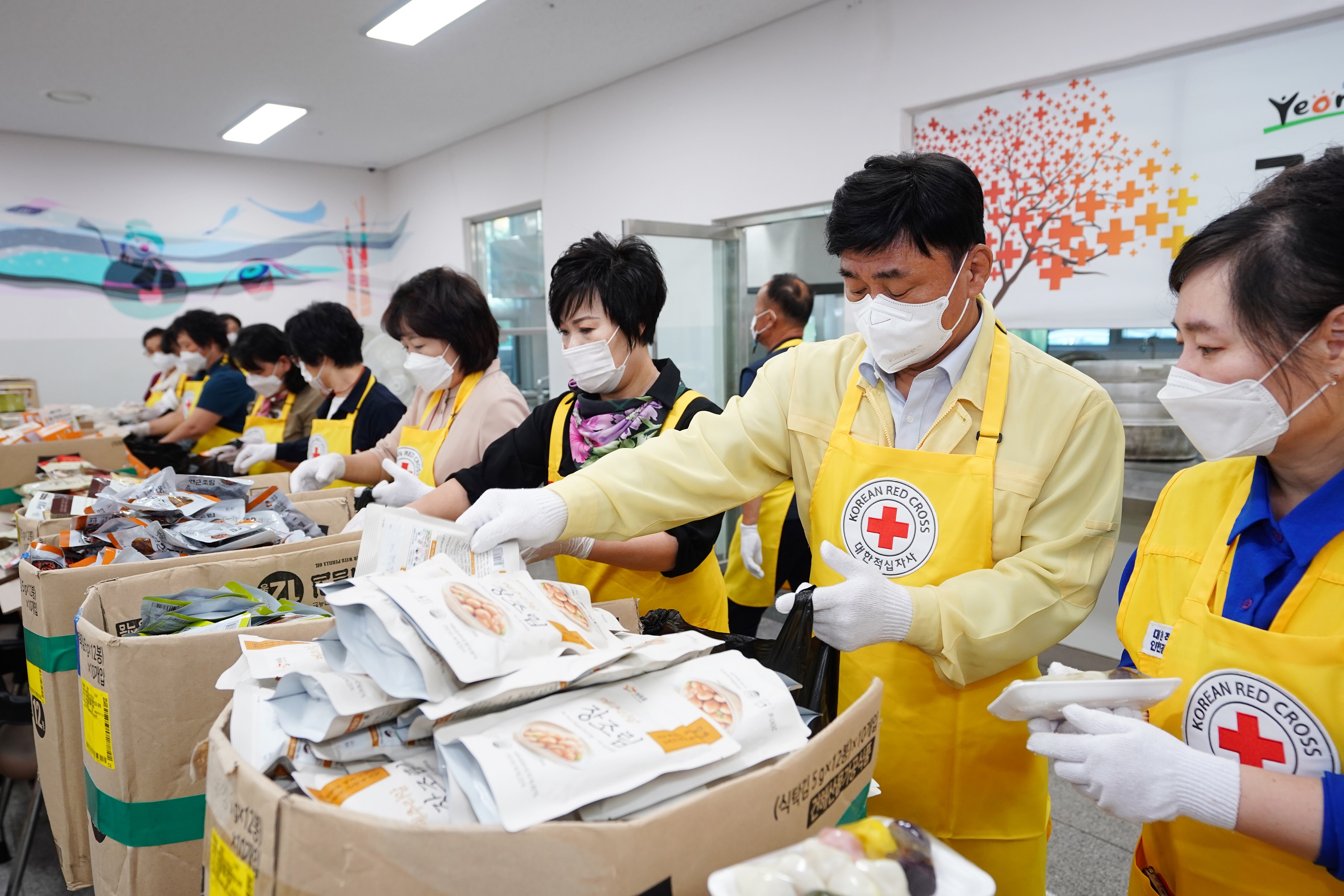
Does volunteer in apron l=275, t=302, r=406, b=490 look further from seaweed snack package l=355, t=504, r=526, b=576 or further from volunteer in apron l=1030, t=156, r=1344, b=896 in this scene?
volunteer in apron l=1030, t=156, r=1344, b=896

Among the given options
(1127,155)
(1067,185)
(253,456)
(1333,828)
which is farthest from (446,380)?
(1127,155)

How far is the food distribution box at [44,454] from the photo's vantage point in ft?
9.84

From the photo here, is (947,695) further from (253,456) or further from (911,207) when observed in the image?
(253,456)

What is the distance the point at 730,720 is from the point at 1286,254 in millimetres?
771

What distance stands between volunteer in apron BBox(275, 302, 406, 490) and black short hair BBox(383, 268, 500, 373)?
58 cm

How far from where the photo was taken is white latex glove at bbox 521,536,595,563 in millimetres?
1409

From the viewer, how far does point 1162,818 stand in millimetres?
833

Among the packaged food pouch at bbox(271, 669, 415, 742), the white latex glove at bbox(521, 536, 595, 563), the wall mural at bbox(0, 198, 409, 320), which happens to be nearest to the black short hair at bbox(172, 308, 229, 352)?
the wall mural at bbox(0, 198, 409, 320)

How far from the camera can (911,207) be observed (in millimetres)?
1201

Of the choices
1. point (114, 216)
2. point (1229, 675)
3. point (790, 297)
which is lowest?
point (1229, 675)

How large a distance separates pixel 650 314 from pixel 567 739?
4.27 feet

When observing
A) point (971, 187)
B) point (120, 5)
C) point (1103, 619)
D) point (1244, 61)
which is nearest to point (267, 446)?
point (120, 5)

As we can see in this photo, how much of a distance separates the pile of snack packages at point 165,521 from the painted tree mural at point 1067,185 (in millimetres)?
3053

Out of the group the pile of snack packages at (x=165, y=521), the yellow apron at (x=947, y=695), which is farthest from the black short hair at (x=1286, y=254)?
the pile of snack packages at (x=165, y=521)
